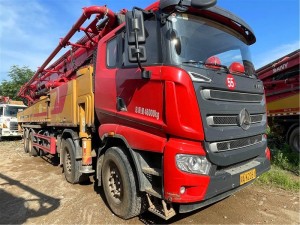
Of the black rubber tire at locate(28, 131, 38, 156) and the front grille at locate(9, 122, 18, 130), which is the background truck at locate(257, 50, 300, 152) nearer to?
the black rubber tire at locate(28, 131, 38, 156)

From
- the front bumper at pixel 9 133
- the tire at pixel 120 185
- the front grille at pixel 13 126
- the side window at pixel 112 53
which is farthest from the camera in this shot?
the front grille at pixel 13 126

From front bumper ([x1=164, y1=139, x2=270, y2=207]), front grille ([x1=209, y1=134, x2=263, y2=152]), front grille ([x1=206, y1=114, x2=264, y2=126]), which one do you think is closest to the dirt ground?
front bumper ([x1=164, y1=139, x2=270, y2=207])

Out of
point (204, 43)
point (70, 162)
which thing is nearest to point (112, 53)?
point (204, 43)

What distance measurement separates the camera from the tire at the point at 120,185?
12.5ft

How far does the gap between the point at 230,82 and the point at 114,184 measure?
2.27 meters

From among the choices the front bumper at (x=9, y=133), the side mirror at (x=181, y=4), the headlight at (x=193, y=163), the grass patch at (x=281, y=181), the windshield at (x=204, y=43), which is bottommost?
the grass patch at (x=281, y=181)

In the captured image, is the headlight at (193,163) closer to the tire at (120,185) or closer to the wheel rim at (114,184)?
the tire at (120,185)

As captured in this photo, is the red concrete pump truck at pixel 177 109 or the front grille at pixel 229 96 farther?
the front grille at pixel 229 96

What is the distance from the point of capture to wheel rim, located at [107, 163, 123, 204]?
418 centimetres

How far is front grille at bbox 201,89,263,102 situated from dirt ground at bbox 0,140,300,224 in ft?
5.57

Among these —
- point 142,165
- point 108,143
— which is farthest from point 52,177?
point 142,165

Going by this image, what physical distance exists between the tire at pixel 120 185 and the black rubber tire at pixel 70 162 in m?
1.41

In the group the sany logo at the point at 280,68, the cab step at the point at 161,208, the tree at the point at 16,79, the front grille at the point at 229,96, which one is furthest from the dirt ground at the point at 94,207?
the tree at the point at 16,79

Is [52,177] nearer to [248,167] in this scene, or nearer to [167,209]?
[167,209]
